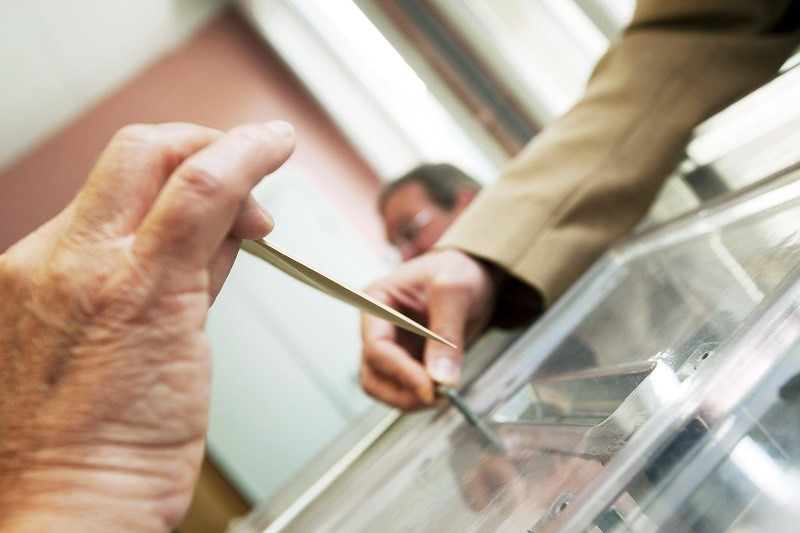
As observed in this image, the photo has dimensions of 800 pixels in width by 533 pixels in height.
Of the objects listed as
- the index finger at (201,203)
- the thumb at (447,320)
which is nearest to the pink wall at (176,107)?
the index finger at (201,203)

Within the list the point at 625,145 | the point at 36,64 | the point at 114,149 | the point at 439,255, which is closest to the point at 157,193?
the point at 114,149

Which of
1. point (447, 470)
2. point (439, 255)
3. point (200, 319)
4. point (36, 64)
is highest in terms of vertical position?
point (36, 64)

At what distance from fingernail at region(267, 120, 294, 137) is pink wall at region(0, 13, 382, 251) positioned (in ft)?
0.41

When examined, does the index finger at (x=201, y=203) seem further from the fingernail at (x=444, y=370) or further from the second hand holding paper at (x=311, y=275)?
the fingernail at (x=444, y=370)

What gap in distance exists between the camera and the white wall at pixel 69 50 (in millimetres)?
392

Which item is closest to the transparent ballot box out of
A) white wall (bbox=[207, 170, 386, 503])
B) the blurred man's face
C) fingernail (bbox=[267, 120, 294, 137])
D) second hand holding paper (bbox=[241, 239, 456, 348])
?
second hand holding paper (bbox=[241, 239, 456, 348])

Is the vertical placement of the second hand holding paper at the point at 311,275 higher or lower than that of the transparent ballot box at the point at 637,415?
higher

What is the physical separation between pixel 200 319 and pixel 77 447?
83 millimetres

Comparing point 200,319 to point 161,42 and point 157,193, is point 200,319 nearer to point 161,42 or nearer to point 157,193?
point 157,193

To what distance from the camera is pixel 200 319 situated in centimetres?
29

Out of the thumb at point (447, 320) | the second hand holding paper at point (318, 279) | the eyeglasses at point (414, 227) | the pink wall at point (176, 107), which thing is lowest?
the thumb at point (447, 320)

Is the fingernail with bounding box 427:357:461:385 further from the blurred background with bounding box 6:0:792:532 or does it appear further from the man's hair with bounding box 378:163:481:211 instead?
the man's hair with bounding box 378:163:481:211

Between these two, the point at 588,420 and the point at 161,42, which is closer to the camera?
the point at 588,420

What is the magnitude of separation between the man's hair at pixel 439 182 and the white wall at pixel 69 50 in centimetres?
69
